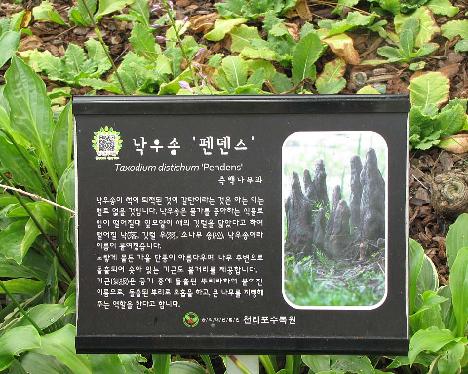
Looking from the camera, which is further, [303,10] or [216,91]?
[303,10]

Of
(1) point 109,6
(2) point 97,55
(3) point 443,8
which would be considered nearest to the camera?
(3) point 443,8

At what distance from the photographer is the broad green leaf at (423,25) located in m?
2.78

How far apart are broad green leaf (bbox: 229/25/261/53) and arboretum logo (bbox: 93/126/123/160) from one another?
125cm

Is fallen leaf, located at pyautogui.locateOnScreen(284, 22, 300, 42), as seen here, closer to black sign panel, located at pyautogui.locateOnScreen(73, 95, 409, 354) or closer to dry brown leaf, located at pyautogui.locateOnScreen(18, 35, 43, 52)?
dry brown leaf, located at pyautogui.locateOnScreen(18, 35, 43, 52)

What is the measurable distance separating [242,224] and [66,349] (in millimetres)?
525

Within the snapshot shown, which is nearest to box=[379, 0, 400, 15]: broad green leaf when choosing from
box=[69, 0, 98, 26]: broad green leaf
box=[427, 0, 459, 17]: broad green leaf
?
box=[427, 0, 459, 17]: broad green leaf

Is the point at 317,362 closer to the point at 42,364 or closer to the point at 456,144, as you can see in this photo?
the point at 42,364

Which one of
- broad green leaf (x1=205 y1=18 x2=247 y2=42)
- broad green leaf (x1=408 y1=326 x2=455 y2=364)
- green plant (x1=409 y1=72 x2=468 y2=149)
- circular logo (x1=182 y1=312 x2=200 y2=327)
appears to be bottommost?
broad green leaf (x1=408 y1=326 x2=455 y2=364)

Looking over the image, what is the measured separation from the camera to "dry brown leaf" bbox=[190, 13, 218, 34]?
9.77ft

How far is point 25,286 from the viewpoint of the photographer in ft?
7.29

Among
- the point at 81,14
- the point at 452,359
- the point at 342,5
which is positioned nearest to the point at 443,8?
the point at 342,5

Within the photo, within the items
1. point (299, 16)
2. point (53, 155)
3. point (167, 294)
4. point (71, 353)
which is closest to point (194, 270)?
point (167, 294)

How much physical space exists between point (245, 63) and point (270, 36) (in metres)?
0.21

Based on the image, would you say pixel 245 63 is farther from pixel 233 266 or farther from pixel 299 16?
pixel 233 266
